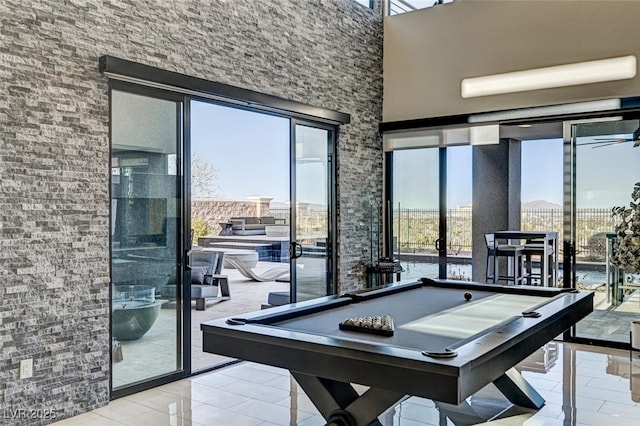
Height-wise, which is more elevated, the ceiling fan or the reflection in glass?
the ceiling fan

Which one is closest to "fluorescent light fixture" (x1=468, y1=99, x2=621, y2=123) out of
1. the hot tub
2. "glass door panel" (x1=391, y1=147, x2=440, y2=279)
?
"glass door panel" (x1=391, y1=147, x2=440, y2=279)

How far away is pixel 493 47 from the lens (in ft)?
21.4

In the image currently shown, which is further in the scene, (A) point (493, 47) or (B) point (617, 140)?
(A) point (493, 47)

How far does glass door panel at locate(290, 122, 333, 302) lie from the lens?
6164 millimetres

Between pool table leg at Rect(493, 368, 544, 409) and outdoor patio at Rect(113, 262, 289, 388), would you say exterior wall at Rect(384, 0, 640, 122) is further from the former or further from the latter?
outdoor patio at Rect(113, 262, 289, 388)

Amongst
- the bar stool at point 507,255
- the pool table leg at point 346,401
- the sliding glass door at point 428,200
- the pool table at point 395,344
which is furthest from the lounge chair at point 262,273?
the bar stool at point 507,255

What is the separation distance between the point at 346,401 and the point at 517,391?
1.70m

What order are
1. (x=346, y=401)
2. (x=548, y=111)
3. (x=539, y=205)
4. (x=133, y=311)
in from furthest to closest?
1. (x=539, y=205)
2. (x=548, y=111)
3. (x=133, y=311)
4. (x=346, y=401)

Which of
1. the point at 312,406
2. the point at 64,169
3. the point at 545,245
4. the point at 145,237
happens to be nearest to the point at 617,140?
the point at 545,245

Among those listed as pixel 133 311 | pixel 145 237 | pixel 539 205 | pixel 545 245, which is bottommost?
pixel 133 311

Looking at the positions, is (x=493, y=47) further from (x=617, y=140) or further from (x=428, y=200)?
(x=428, y=200)

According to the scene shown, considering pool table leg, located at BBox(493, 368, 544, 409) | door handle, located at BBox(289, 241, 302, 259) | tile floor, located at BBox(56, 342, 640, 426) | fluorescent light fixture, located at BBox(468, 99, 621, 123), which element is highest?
fluorescent light fixture, located at BBox(468, 99, 621, 123)

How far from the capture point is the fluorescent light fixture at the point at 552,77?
18.9 feet

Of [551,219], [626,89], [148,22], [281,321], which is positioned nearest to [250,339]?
[281,321]
